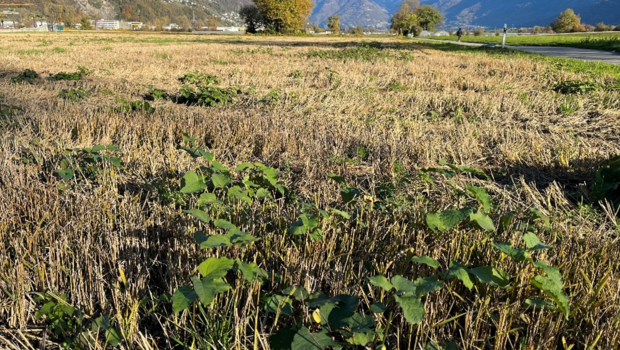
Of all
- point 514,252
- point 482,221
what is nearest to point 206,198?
point 482,221

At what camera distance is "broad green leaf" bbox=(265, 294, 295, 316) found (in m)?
1.98

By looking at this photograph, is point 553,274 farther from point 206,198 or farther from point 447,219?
point 206,198

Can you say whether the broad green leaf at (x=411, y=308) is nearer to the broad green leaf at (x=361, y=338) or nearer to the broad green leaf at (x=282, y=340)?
the broad green leaf at (x=361, y=338)

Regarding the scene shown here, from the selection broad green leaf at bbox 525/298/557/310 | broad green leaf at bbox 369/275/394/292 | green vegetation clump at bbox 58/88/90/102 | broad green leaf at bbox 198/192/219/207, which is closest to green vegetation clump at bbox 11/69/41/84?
green vegetation clump at bbox 58/88/90/102

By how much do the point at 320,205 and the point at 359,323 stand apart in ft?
5.93

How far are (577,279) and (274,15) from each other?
7322cm

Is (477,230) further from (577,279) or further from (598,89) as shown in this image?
(598,89)

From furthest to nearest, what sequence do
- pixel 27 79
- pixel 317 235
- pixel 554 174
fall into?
pixel 27 79 < pixel 554 174 < pixel 317 235

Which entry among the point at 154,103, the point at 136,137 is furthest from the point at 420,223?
the point at 154,103

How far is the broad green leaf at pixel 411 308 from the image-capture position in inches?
64.9

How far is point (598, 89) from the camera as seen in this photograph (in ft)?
29.0

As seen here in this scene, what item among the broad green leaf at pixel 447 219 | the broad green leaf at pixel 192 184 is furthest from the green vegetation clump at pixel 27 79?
the broad green leaf at pixel 447 219

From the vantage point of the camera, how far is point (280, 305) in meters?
2.01

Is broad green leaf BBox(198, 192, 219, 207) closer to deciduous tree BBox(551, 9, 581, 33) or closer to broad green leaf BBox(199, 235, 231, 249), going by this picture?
broad green leaf BBox(199, 235, 231, 249)
